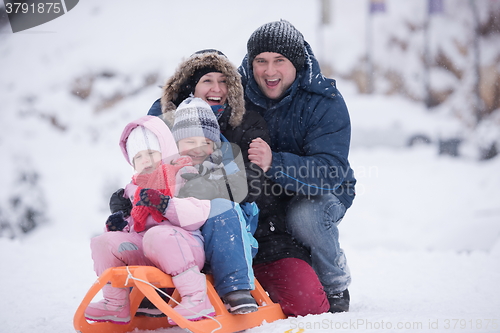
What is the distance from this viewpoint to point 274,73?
98.8 inches

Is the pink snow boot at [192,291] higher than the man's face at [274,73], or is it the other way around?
the man's face at [274,73]

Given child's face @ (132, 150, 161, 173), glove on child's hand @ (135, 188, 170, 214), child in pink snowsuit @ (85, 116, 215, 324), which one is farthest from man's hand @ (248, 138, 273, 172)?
glove on child's hand @ (135, 188, 170, 214)

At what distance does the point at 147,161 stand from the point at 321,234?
3.16ft

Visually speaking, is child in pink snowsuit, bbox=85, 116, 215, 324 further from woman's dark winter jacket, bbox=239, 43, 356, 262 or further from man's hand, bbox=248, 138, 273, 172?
woman's dark winter jacket, bbox=239, 43, 356, 262

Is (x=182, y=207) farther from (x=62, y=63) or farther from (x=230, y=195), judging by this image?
(x=62, y=63)

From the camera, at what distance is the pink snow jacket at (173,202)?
1706mm

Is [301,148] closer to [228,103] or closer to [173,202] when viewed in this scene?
[228,103]

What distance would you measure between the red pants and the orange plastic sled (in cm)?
10

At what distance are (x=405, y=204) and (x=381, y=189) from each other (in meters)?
1.03

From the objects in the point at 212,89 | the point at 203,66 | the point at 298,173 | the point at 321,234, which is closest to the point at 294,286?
the point at 321,234

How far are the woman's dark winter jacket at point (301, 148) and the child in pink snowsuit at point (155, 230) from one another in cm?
53

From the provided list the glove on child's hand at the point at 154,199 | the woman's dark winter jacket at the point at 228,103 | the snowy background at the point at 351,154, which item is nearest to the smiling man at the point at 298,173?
the woman's dark winter jacket at the point at 228,103

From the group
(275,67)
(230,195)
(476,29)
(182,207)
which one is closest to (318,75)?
(275,67)

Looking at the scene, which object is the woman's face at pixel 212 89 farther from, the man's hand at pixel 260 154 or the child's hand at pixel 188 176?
the child's hand at pixel 188 176
